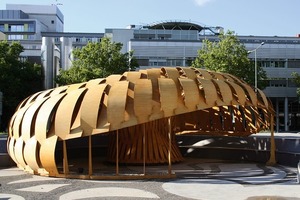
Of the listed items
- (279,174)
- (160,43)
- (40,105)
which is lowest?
(279,174)

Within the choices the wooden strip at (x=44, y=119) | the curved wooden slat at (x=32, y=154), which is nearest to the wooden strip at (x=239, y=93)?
the wooden strip at (x=44, y=119)

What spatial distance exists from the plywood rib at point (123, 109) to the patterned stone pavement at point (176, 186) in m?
1.17

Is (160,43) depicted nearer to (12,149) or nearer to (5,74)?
(5,74)

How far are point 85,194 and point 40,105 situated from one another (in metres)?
5.39

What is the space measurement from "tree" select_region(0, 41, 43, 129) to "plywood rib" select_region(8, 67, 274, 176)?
26.2 m

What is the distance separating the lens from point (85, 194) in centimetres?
1295

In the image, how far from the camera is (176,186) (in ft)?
46.7

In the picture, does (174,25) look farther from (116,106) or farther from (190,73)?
(116,106)

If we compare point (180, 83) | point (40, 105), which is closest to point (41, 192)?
point (40, 105)

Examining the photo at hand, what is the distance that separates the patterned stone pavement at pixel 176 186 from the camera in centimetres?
1267

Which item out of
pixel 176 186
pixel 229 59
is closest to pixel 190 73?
pixel 176 186

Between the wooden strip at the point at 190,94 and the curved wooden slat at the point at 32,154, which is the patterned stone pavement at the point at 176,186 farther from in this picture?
the wooden strip at the point at 190,94

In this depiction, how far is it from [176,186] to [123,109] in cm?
335

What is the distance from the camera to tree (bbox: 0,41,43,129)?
43938mm
